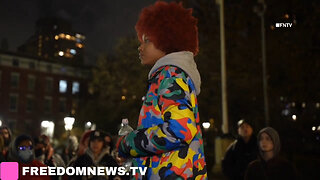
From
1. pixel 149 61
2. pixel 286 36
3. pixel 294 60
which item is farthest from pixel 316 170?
pixel 149 61

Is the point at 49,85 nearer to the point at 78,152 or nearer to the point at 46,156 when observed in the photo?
the point at 46,156

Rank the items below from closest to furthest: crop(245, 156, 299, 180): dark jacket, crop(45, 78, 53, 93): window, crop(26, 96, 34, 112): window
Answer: crop(245, 156, 299, 180): dark jacket, crop(26, 96, 34, 112): window, crop(45, 78, 53, 93): window

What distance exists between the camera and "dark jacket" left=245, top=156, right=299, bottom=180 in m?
4.69

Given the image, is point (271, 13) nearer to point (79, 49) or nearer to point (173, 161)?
point (173, 161)

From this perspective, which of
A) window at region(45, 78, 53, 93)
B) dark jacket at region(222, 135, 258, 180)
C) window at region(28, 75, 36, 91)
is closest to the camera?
dark jacket at region(222, 135, 258, 180)

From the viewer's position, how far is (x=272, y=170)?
4727 millimetres

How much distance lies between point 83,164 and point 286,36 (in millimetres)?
12594

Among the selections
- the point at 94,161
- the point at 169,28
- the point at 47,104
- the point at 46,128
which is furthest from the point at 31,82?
the point at 169,28

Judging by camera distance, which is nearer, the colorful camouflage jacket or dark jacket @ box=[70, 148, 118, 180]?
the colorful camouflage jacket

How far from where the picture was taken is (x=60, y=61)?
5925 centimetres

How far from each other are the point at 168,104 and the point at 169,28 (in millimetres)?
500

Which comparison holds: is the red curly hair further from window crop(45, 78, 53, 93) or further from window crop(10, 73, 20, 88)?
window crop(45, 78, 53, 93)

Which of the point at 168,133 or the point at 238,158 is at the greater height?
the point at 168,133

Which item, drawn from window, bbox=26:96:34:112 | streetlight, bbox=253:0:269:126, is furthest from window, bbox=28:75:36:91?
streetlight, bbox=253:0:269:126
